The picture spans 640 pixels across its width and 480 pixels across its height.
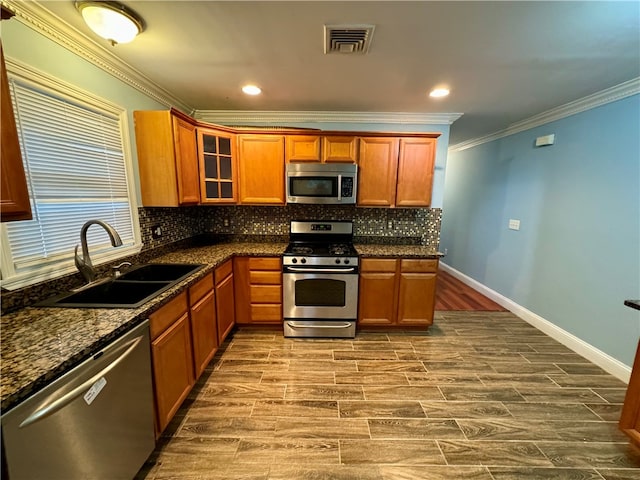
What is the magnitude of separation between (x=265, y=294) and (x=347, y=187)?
5.02 feet

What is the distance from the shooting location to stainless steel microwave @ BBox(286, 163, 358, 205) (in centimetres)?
284

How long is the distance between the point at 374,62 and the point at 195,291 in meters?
2.21

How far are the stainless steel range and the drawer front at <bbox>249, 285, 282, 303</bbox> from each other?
0.35 ft

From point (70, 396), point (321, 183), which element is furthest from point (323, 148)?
point (70, 396)

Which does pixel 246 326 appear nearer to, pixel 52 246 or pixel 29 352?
pixel 52 246

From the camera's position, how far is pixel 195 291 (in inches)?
77.4

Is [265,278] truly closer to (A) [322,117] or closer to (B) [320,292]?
(B) [320,292]

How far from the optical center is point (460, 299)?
3.91m

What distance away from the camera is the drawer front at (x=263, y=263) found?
2.80 metres

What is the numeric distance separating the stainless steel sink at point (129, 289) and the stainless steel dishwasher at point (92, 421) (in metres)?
0.34

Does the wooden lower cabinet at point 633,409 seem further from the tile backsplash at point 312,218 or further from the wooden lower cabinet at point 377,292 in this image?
the tile backsplash at point 312,218

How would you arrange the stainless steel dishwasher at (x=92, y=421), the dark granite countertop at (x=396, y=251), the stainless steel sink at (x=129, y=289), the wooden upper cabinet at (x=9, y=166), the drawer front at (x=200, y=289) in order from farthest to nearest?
the dark granite countertop at (x=396, y=251) → the drawer front at (x=200, y=289) → the stainless steel sink at (x=129, y=289) → the wooden upper cabinet at (x=9, y=166) → the stainless steel dishwasher at (x=92, y=421)

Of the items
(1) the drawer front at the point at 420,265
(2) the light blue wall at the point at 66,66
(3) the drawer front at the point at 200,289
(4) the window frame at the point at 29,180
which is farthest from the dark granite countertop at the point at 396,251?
(2) the light blue wall at the point at 66,66

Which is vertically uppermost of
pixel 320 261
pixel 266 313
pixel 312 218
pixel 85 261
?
pixel 312 218
